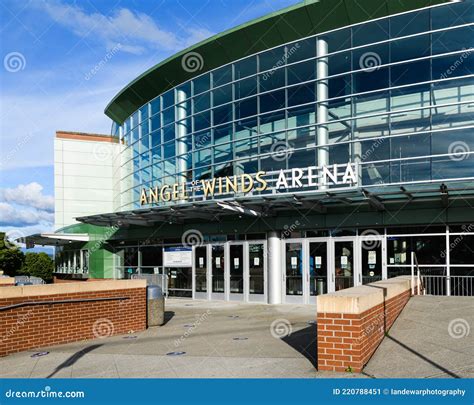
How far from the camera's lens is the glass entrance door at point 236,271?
21.7 m

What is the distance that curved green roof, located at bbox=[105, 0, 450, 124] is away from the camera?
63.7 ft

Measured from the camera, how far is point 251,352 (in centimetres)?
966

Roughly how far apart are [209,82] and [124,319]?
14.4 m

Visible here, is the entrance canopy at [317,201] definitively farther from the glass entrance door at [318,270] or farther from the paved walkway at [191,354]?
the paved walkway at [191,354]

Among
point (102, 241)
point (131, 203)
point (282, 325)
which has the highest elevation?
point (131, 203)

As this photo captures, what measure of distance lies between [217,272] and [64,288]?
11.9 m

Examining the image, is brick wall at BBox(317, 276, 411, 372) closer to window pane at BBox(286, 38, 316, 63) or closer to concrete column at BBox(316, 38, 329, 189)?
concrete column at BBox(316, 38, 329, 189)

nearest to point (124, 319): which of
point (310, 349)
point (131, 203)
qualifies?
point (310, 349)

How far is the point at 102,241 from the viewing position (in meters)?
31.6

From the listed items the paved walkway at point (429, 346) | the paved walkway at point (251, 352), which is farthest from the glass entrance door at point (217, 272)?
the paved walkway at point (429, 346)

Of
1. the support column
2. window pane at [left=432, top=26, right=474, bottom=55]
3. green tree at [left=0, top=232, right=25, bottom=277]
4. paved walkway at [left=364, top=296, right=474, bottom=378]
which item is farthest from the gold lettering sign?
green tree at [left=0, top=232, right=25, bottom=277]

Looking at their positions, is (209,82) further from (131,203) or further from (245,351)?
(245,351)

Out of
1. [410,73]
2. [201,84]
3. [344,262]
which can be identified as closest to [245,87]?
[201,84]

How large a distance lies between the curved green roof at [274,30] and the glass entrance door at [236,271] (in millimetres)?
8179
